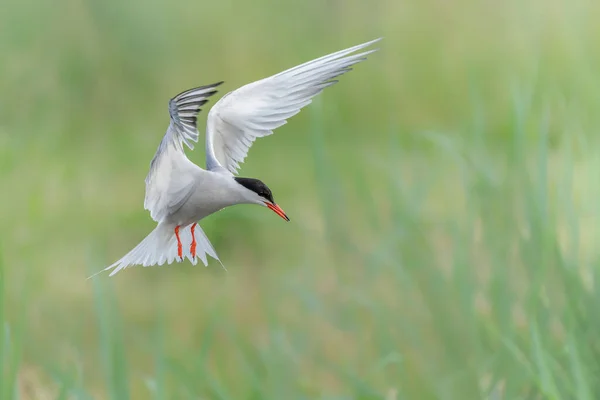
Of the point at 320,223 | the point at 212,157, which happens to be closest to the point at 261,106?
the point at 212,157

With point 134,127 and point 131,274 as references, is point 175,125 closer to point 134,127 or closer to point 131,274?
point 131,274

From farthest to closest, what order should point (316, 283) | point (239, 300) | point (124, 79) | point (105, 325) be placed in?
point (124, 79) → point (239, 300) → point (316, 283) → point (105, 325)

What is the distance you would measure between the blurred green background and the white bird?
0.19 ft

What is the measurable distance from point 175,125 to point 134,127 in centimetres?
195

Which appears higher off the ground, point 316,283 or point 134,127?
point 134,127

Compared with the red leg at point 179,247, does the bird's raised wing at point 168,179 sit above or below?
above

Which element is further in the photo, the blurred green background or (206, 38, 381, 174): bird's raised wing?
the blurred green background

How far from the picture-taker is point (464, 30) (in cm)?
298

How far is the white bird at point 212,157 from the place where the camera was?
1.58ft

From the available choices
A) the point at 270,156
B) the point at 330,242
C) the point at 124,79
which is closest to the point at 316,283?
the point at 330,242

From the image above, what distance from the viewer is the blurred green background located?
2.32 feet

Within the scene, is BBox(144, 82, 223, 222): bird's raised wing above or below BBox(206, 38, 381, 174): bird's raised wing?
below

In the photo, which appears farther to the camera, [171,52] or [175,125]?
[171,52]

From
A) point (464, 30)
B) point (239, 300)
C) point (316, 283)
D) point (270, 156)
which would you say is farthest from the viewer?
point (464, 30)
